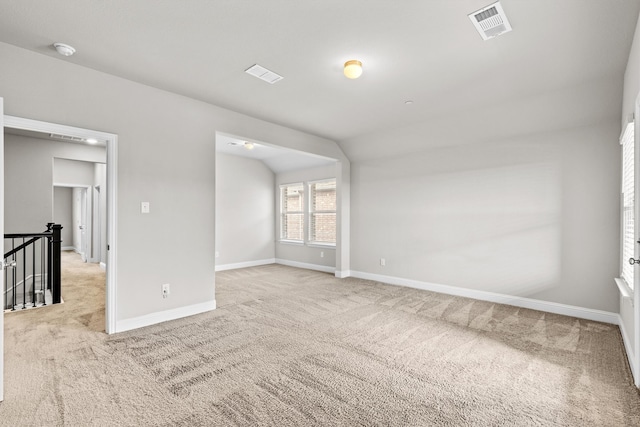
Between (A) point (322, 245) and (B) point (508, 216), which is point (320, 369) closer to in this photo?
(B) point (508, 216)

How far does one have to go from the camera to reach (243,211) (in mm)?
7602

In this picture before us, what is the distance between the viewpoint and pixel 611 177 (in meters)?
3.68

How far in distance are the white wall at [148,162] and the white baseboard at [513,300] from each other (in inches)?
129

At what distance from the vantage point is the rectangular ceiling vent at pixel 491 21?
2187 millimetres

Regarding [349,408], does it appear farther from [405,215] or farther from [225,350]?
[405,215]

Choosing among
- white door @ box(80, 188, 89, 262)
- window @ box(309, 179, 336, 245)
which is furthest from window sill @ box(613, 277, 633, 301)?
white door @ box(80, 188, 89, 262)

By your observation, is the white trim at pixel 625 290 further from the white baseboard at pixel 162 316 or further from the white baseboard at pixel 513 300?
the white baseboard at pixel 162 316

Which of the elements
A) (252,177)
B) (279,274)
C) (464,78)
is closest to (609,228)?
(464,78)

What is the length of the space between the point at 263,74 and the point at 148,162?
1641 mm

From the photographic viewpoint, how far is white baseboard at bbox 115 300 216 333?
337 cm

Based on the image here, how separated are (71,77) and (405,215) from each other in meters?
4.90

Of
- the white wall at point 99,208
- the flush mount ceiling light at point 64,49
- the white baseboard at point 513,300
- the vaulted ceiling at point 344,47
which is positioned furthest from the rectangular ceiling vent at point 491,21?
the white wall at point 99,208

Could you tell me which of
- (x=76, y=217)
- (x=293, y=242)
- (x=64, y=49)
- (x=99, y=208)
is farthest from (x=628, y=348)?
(x=76, y=217)

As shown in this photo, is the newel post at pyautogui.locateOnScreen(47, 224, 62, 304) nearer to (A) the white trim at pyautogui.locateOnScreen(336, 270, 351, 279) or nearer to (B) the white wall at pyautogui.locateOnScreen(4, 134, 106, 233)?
(B) the white wall at pyautogui.locateOnScreen(4, 134, 106, 233)
